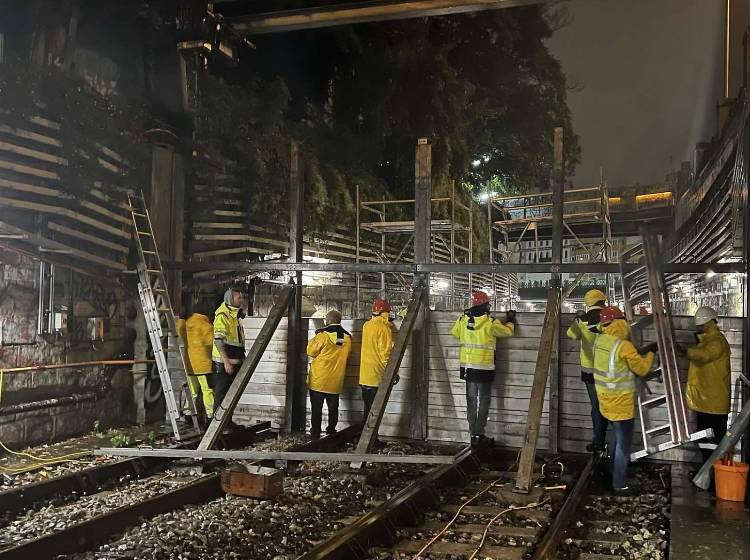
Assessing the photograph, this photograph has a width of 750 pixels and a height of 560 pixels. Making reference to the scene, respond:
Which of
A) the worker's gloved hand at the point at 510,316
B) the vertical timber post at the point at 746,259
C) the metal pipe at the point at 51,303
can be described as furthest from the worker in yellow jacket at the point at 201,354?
the vertical timber post at the point at 746,259

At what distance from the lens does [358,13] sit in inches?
404

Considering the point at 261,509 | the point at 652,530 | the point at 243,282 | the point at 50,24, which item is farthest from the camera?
the point at 243,282

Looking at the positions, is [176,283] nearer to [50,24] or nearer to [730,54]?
[50,24]

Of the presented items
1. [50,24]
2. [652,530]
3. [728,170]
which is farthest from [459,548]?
[50,24]

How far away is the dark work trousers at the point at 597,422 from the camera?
8203mm

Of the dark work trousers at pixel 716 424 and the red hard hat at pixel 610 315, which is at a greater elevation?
the red hard hat at pixel 610 315

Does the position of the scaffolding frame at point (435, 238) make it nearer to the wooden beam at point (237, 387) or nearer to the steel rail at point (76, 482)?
the wooden beam at point (237, 387)

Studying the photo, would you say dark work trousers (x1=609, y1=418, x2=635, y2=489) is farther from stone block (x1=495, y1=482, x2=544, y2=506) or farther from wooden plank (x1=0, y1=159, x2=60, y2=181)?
wooden plank (x1=0, y1=159, x2=60, y2=181)

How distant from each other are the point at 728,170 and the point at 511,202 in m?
12.9

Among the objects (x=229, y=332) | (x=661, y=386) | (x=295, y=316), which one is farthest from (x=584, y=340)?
(x=229, y=332)

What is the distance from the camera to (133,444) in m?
8.88

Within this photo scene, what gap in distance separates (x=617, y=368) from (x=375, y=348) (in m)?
3.50

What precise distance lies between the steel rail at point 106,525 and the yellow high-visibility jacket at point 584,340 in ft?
15.3

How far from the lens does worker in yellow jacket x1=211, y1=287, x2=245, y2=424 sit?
30.4 feet
